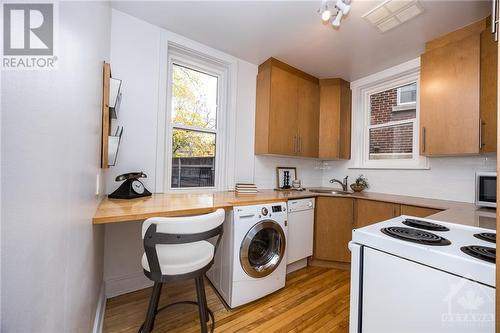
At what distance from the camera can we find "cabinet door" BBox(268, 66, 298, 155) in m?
2.51

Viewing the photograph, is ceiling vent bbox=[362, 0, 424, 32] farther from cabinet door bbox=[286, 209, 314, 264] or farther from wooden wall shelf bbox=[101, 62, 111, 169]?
wooden wall shelf bbox=[101, 62, 111, 169]

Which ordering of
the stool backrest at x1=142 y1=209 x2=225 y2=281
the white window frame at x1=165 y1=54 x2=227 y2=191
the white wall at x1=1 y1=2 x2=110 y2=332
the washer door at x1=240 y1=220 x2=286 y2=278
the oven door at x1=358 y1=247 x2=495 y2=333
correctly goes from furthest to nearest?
the white window frame at x1=165 y1=54 x2=227 y2=191 < the washer door at x1=240 y1=220 x2=286 y2=278 < the stool backrest at x1=142 y1=209 x2=225 y2=281 < the oven door at x1=358 y1=247 x2=495 y2=333 < the white wall at x1=1 y1=2 x2=110 y2=332

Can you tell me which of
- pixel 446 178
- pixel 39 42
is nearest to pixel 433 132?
pixel 446 178

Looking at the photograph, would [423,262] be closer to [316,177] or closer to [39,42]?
[39,42]

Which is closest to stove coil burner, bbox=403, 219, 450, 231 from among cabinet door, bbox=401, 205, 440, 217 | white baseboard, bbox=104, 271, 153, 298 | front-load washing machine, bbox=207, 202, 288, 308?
cabinet door, bbox=401, 205, 440, 217

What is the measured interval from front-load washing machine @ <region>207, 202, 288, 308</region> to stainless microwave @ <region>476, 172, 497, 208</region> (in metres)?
1.72

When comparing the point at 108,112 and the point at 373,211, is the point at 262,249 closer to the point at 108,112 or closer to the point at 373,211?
the point at 373,211

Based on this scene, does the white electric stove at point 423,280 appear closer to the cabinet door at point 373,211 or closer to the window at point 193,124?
the cabinet door at point 373,211

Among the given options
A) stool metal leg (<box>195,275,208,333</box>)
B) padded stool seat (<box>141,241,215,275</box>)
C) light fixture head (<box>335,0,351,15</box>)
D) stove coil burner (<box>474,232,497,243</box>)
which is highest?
light fixture head (<box>335,0,351,15</box>)

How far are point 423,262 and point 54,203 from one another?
4.24ft

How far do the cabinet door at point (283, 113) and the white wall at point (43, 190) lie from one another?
2016 millimetres

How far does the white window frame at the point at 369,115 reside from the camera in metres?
2.49

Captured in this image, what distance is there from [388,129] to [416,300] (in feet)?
8.68

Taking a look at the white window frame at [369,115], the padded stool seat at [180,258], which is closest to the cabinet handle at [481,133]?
the white window frame at [369,115]
